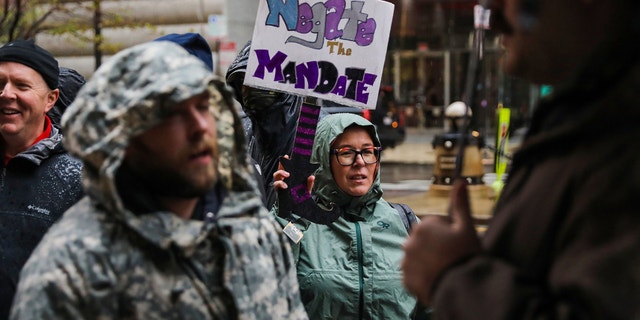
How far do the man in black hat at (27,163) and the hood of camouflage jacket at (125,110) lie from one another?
5.40 feet

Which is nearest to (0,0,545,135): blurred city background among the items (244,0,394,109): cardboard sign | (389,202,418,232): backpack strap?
(244,0,394,109): cardboard sign

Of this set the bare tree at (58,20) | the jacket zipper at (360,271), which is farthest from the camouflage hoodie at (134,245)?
the bare tree at (58,20)

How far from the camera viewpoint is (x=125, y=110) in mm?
2334

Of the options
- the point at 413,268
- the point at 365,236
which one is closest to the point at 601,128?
the point at 413,268

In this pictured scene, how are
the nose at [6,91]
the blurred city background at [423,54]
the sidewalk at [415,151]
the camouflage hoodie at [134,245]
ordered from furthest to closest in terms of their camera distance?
the sidewalk at [415,151]
the blurred city background at [423,54]
the nose at [6,91]
the camouflage hoodie at [134,245]

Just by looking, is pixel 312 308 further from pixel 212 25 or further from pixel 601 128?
pixel 212 25

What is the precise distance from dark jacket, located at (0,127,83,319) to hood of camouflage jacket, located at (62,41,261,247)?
1632mm

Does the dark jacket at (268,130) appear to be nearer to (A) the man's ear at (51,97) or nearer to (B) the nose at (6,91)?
(A) the man's ear at (51,97)

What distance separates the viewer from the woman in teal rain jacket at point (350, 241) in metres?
4.04

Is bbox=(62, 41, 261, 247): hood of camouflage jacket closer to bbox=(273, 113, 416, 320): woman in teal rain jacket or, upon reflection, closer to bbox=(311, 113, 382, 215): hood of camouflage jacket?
bbox=(273, 113, 416, 320): woman in teal rain jacket

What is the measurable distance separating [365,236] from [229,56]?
10949 mm

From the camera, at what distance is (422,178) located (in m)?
19.5

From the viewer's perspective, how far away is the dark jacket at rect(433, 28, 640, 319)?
1557mm

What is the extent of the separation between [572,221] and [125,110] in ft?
3.95
